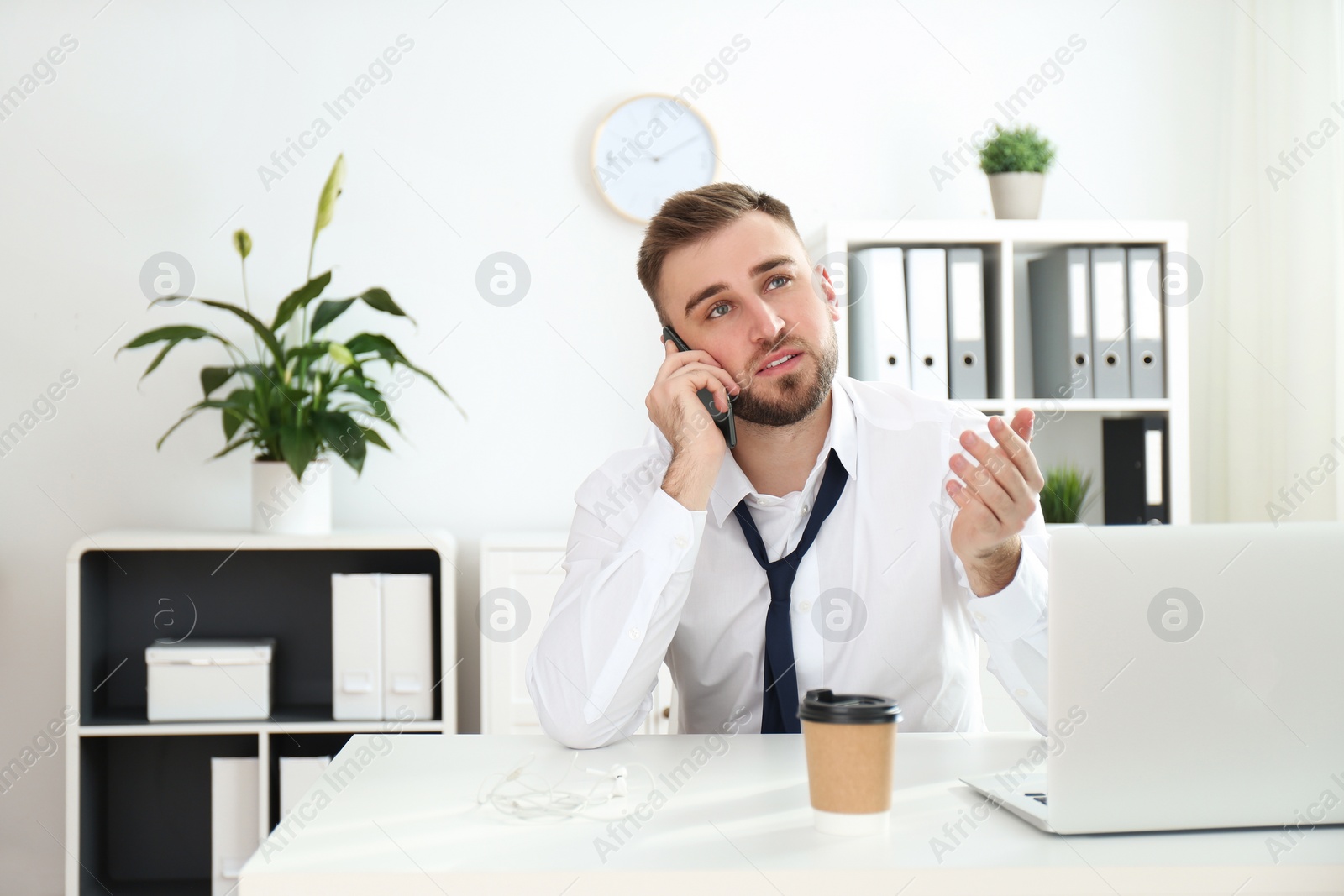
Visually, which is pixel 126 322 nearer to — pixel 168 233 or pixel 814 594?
pixel 168 233

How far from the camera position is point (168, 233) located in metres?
2.71

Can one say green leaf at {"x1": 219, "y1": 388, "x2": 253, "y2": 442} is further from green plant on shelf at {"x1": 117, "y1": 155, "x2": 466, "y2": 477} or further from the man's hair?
the man's hair

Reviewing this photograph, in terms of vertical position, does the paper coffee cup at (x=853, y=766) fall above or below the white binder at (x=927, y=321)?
below

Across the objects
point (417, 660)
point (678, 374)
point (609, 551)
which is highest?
point (678, 374)

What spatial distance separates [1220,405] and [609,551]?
6.88ft

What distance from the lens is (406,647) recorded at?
2.40 metres

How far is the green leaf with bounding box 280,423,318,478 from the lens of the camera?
2330mm

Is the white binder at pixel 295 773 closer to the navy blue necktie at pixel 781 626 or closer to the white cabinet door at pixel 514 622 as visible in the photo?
the white cabinet door at pixel 514 622

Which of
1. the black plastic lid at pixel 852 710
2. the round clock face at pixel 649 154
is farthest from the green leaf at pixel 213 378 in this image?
the black plastic lid at pixel 852 710

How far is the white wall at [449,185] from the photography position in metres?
2.69

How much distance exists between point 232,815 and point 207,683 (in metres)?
0.34

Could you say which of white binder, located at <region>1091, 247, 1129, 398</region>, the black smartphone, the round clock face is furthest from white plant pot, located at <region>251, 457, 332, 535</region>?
white binder, located at <region>1091, 247, 1129, 398</region>

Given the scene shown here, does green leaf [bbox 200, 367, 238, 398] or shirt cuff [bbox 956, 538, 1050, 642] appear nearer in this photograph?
shirt cuff [bbox 956, 538, 1050, 642]

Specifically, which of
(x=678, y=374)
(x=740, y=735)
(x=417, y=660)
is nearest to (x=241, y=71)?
(x=417, y=660)
